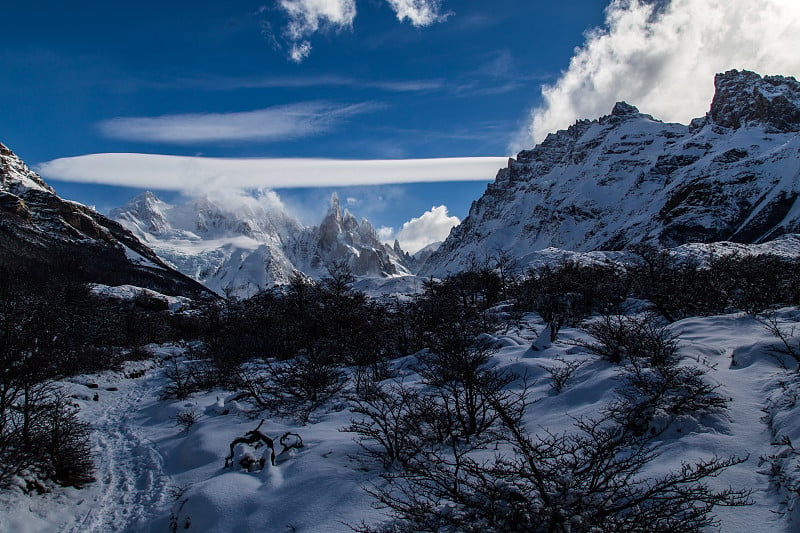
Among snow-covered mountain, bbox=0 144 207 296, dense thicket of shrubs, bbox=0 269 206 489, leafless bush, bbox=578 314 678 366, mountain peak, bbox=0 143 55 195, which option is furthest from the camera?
mountain peak, bbox=0 143 55 195

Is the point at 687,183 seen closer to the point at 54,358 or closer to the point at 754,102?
the point at 754,102

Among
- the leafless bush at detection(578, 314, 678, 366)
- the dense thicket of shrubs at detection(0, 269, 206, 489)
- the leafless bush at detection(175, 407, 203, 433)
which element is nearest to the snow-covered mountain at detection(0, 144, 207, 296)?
the dense thicket of shrubs at detection(0, 269, 206, 489)

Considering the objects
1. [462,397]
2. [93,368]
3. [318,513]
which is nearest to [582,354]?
[462,397]

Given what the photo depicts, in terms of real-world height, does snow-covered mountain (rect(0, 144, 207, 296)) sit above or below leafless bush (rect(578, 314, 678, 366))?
above

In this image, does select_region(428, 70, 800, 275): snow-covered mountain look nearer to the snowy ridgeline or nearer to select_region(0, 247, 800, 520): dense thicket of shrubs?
select_region(0, 247, 800, 520): dense thicket of shrubs

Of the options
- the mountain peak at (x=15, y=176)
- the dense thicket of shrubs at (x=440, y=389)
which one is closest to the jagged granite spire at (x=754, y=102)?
the dense thicket of shrubs at (x=440, y=389)

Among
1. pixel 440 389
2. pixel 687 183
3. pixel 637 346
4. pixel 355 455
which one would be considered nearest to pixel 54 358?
pixel 355 455

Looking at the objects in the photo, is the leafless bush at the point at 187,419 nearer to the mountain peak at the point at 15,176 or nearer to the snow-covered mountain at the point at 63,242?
the snow-covered mountain at the point at 63,242
